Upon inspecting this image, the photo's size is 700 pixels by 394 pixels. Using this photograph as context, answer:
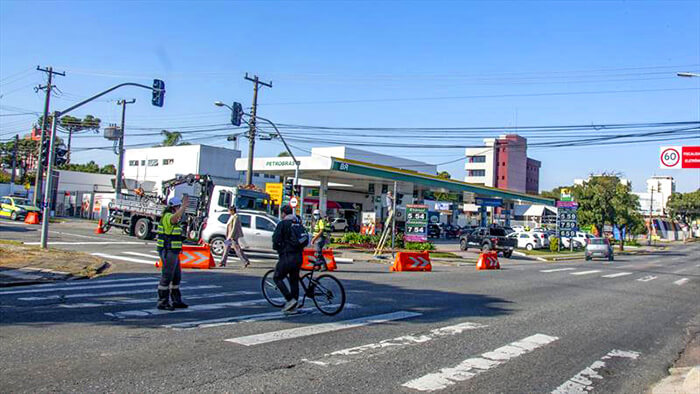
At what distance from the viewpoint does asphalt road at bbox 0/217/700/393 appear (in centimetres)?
583

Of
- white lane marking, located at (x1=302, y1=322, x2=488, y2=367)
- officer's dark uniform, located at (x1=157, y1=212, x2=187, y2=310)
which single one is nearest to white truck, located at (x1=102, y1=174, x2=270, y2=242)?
officer's dark uniform, located at (x1=157, y1=212, x2=187, y2=310)

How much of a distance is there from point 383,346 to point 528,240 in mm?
38820

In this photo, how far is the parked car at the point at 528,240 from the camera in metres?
43.8

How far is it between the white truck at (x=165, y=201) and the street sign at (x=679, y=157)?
17640mm

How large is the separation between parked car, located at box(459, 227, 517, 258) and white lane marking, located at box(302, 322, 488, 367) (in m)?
27.0

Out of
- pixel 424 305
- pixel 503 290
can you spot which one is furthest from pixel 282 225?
pixel 503 290

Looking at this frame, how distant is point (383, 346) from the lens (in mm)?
7465

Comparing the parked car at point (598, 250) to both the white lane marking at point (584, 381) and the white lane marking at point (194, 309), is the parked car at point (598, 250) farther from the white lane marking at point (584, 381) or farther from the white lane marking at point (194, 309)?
the white lane marking at point (584, 381)

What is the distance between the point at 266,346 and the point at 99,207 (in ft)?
171

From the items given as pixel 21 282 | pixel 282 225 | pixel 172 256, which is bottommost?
pixel 21 282

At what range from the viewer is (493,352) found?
753 cm

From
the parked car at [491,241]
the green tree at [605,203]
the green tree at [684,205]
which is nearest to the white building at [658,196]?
the green tree at [684,205]

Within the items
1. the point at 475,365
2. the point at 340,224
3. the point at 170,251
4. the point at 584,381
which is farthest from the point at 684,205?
the point at 170,251

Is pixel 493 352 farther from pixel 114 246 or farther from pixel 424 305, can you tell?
pixel 114 246
